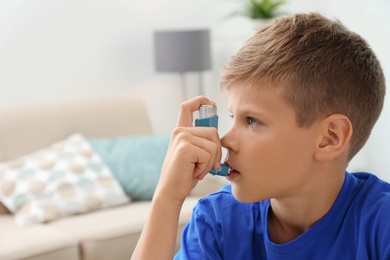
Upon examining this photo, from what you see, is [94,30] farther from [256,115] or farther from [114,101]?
[256,115]

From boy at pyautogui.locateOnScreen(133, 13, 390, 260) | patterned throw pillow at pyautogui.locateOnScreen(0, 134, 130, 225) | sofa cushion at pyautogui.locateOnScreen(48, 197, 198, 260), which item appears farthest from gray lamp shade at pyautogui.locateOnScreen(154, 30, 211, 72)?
boy at pyautogui.locateOnScreen(133, 13, 390, 260)

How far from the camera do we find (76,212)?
3.40m

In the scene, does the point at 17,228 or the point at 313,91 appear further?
the point at 17,228

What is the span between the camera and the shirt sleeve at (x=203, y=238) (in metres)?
1.34

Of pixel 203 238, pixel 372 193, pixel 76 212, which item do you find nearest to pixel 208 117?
pixel 203 238

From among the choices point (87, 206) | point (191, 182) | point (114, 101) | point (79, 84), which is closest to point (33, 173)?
point (87, 206)

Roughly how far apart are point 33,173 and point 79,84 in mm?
1083

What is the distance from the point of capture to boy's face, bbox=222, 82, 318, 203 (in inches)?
50.6

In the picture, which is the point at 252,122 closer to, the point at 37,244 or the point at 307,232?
the point at 307,232

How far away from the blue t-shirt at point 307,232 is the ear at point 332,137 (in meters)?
0.08

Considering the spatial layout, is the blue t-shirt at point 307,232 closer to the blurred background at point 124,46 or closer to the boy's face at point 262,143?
the boy's face at point 262,143

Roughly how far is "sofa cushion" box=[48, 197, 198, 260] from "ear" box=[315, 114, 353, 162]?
188 cm

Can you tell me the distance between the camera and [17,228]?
10.4ft

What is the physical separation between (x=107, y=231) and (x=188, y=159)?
187 cm
